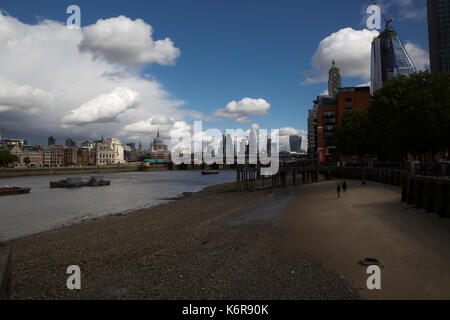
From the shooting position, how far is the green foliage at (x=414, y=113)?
36812 millimetres

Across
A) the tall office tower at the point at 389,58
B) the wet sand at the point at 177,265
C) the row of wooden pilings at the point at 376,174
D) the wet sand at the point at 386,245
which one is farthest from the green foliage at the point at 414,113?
the tall office tower at the point at 389,58

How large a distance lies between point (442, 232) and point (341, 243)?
4911mm

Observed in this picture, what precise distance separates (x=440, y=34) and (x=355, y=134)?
547ft

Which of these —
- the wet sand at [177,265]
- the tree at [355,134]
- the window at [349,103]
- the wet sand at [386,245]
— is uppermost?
the window at [349,103]

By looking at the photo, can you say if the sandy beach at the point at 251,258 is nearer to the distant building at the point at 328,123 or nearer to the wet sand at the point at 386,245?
the wet sand at the point at 386,245

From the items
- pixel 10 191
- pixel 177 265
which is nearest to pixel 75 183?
pixel 10 191

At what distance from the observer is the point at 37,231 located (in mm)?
23797

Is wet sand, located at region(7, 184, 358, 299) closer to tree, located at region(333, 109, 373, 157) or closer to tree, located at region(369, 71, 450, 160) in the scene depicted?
tree, located at region(369, 71, 450, 160)

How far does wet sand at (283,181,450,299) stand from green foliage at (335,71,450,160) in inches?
848

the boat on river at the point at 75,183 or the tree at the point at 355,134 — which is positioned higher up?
the tree at the point at 355,134

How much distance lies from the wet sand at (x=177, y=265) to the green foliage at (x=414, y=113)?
28798 millimetres

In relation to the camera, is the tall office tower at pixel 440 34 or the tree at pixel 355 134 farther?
the tall office tower at pixel 440 34

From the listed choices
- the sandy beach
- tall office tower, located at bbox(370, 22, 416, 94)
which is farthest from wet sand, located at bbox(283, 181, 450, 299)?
tall office tower, located at bbox(370, 22, 416, 94)
